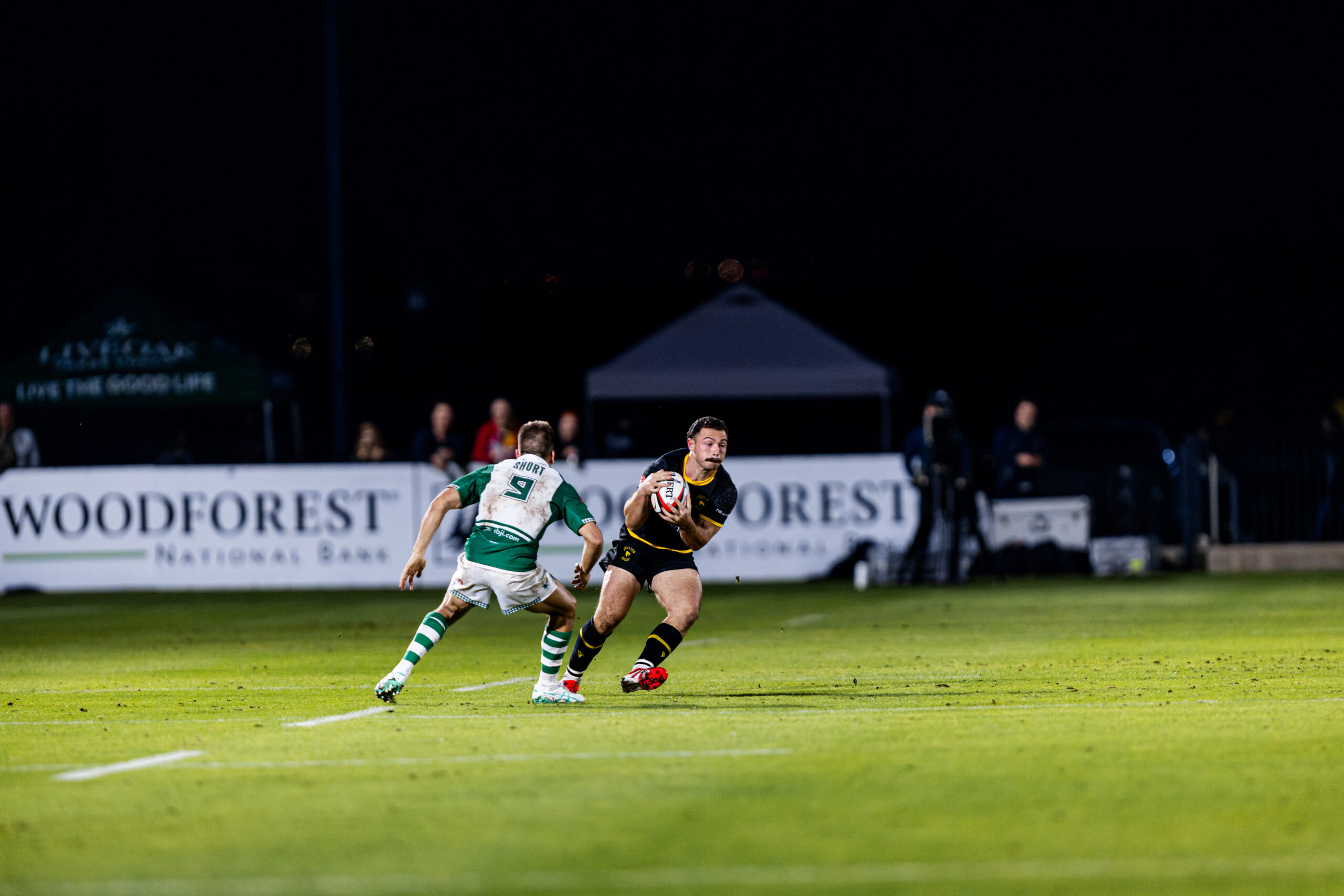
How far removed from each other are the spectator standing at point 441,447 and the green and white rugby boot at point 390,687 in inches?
506

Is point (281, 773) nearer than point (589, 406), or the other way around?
point (281, 773)

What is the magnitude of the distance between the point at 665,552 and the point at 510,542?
2.91ft

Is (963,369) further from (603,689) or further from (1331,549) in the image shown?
(603,689)

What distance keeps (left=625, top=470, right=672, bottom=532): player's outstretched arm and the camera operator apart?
1281cm

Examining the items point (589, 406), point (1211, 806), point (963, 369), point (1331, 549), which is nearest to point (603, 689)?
point (1211, 806)

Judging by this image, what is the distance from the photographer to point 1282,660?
13164 millimetres

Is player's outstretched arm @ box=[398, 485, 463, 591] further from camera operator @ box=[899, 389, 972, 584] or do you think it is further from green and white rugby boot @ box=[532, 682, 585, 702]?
camera operator @ box=[899, 389, 972, 584]

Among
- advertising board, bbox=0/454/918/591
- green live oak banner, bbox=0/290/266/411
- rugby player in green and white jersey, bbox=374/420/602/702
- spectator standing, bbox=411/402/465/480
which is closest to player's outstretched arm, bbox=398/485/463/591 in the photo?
rugby player in green and white jersey, bbox=374/420/602/702

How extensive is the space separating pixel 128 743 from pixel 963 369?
4402 centimetres

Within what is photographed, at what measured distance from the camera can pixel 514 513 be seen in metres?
11.1

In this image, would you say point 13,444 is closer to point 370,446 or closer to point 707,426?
point 370,446

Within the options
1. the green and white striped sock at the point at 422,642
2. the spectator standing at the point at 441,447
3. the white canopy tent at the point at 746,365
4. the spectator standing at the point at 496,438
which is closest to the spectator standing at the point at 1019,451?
the spectator standing at the point at 496,438

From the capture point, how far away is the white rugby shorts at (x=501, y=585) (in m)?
11.0

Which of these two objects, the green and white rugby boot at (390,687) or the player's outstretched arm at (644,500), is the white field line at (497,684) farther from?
the player's outstretched arm at (644,500)
